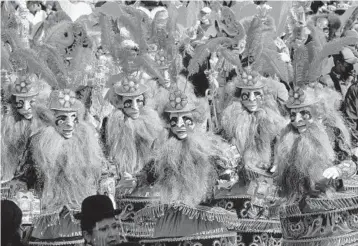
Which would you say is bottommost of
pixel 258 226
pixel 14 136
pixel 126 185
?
pixel 258 226

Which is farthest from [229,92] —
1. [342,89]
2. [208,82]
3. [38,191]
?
[38,191]

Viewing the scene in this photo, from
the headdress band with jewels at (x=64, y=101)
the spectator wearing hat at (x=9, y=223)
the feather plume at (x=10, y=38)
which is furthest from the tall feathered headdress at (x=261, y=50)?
the spectator wearing hat at (x=9, y=223)

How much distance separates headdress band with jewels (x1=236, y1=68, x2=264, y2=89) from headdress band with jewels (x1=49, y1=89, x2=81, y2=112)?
1957mm

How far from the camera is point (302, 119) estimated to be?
1073 cm

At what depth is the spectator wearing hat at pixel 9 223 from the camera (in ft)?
26.7

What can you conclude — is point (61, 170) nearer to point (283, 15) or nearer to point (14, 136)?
point (14, 136)

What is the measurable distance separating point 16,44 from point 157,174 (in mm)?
3095

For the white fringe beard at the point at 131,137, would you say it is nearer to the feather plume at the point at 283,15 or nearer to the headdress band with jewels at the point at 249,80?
the headdress band with jewels at the point at 249,80

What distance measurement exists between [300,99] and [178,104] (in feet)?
3.46

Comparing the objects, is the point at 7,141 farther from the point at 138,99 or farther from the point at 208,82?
the point at 208,82

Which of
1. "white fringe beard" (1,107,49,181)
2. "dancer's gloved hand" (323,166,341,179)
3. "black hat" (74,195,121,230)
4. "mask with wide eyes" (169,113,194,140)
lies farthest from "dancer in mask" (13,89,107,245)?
"black hat" (74,195,121,230)

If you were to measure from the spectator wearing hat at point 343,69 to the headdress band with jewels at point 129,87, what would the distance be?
8.97ft

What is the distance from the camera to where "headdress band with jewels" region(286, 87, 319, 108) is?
10.8 meters

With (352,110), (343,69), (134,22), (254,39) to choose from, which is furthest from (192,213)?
(343,69)
